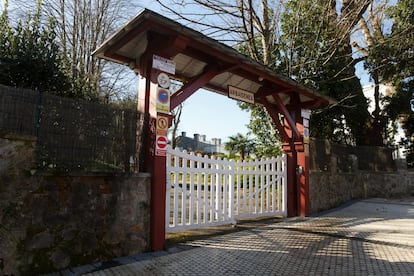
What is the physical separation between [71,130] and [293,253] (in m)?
3.46

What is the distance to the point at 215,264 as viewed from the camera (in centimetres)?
381

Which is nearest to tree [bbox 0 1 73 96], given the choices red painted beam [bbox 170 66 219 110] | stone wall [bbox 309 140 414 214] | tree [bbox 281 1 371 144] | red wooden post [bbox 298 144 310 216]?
red painted beam [bbox 170 66 219 110]

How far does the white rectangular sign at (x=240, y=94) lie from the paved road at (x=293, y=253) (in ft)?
9.28

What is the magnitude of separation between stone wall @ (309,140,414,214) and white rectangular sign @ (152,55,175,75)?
5.40 metres

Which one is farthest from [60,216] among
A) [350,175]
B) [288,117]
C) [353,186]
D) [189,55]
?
[353,186]

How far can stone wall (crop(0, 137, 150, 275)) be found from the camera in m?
3.16

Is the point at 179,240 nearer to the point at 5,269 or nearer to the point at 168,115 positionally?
the point at 168,115

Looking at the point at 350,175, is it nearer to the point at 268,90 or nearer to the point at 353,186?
the point at 353,186

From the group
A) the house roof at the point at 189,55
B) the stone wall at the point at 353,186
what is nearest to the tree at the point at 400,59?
the stone wall at the point at 353,186

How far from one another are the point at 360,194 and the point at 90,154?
445 inches

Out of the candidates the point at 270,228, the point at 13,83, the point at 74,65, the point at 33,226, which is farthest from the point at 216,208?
the point at 74,65

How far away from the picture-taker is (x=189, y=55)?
17.4 ft

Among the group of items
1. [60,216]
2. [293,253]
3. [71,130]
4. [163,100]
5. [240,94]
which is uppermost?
[240,94]

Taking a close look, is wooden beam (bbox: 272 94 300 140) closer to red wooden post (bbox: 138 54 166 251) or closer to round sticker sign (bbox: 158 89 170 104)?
round sticker sign (bbox: 158 89 170 104)
